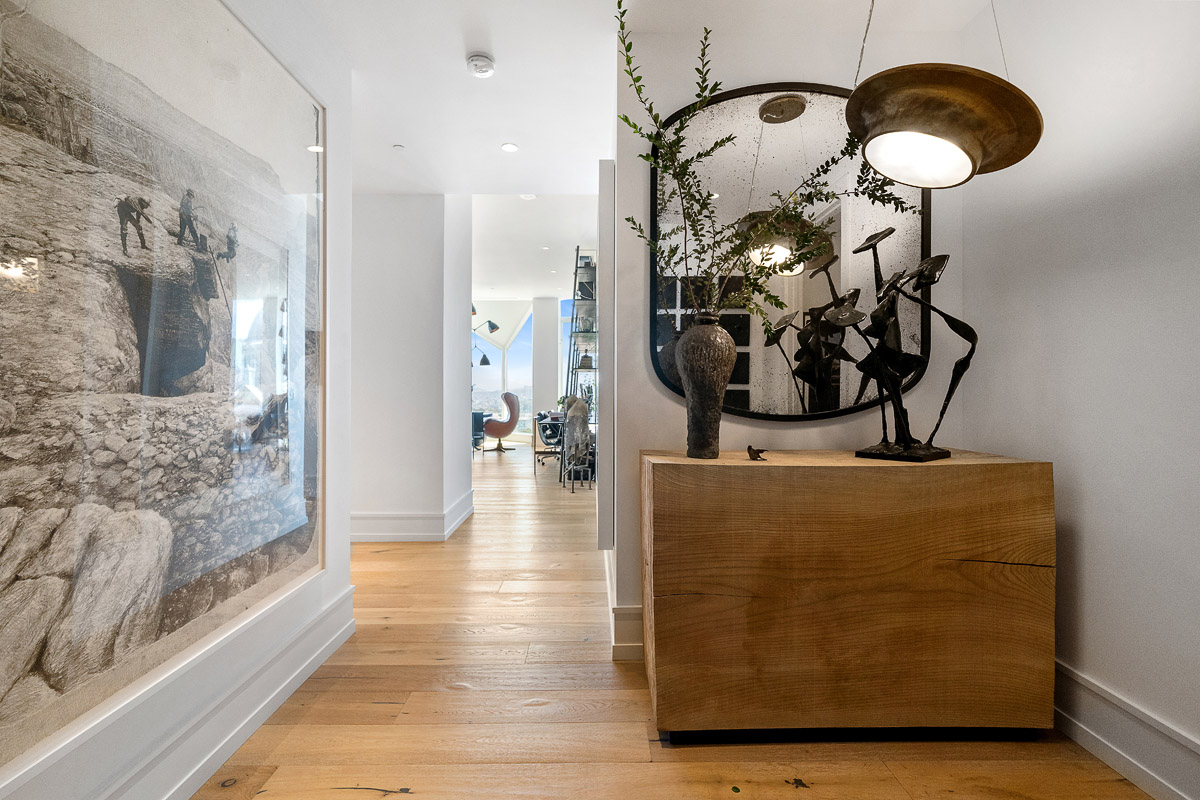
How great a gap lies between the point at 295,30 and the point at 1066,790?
313cm

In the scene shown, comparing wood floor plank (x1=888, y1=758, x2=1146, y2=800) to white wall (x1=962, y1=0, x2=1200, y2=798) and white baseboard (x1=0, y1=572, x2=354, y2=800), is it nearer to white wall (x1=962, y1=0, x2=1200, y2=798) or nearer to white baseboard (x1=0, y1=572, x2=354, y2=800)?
white wall (x1=962, y1=0, x2=1200, y2=798)

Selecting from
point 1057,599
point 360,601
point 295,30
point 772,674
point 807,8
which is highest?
point 807,8

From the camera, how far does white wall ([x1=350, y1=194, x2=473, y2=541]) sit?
3.89m

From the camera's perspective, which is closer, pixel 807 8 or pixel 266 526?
pixel 266 526

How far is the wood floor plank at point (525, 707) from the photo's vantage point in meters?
1.71

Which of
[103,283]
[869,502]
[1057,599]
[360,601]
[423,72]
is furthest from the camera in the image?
[360,601]

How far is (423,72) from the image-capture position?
2443mm

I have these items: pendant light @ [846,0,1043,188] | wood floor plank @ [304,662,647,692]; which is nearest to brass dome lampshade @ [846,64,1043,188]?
pendant light @ [846,0,1043,188]

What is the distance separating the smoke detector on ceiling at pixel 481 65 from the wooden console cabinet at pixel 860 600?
75.5 inches

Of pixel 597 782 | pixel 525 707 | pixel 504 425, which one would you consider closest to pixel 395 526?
pixel 525 707

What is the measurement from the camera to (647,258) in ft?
7.07

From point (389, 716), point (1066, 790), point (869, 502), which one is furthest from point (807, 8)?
point (389, 716)

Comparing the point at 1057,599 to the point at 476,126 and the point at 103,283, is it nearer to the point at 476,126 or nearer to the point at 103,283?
the point at 103,283

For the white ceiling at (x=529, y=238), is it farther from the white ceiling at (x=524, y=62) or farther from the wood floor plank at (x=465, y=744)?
the wood floor plank at (x=465, y=744)
